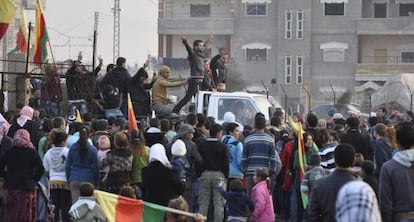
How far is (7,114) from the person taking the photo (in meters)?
21.3

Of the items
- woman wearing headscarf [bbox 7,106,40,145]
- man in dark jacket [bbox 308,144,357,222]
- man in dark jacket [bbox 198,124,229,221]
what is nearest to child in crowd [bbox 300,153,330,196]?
man in dark jacket [bbox 198,124,229,221]

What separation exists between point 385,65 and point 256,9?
368 inches

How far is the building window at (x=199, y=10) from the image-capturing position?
73.6 meters

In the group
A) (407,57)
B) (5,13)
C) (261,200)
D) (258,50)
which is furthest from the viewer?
(258,50)

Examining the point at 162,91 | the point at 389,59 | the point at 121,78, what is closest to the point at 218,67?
the point at 162,91

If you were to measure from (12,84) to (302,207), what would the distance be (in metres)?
9.71

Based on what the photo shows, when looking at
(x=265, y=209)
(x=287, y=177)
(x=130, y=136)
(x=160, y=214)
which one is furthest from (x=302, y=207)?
(x=160, y=214)

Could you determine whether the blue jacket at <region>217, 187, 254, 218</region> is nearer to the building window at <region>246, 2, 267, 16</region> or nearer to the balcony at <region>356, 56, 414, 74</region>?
→ the balcony at <region>356, 56, 414, 74</region>

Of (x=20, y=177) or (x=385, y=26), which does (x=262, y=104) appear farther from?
(x=385, y=26)

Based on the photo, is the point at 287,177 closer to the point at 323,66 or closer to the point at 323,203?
the point at 323,203

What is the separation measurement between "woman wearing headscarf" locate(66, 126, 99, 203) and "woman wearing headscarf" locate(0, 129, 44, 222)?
837mm

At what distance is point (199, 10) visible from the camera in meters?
73.7

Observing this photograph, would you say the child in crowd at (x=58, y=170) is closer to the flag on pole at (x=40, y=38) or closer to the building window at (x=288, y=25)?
the flag on pole at (x=40, y=38)

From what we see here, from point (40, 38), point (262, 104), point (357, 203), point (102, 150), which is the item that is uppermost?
point (40, 38)
